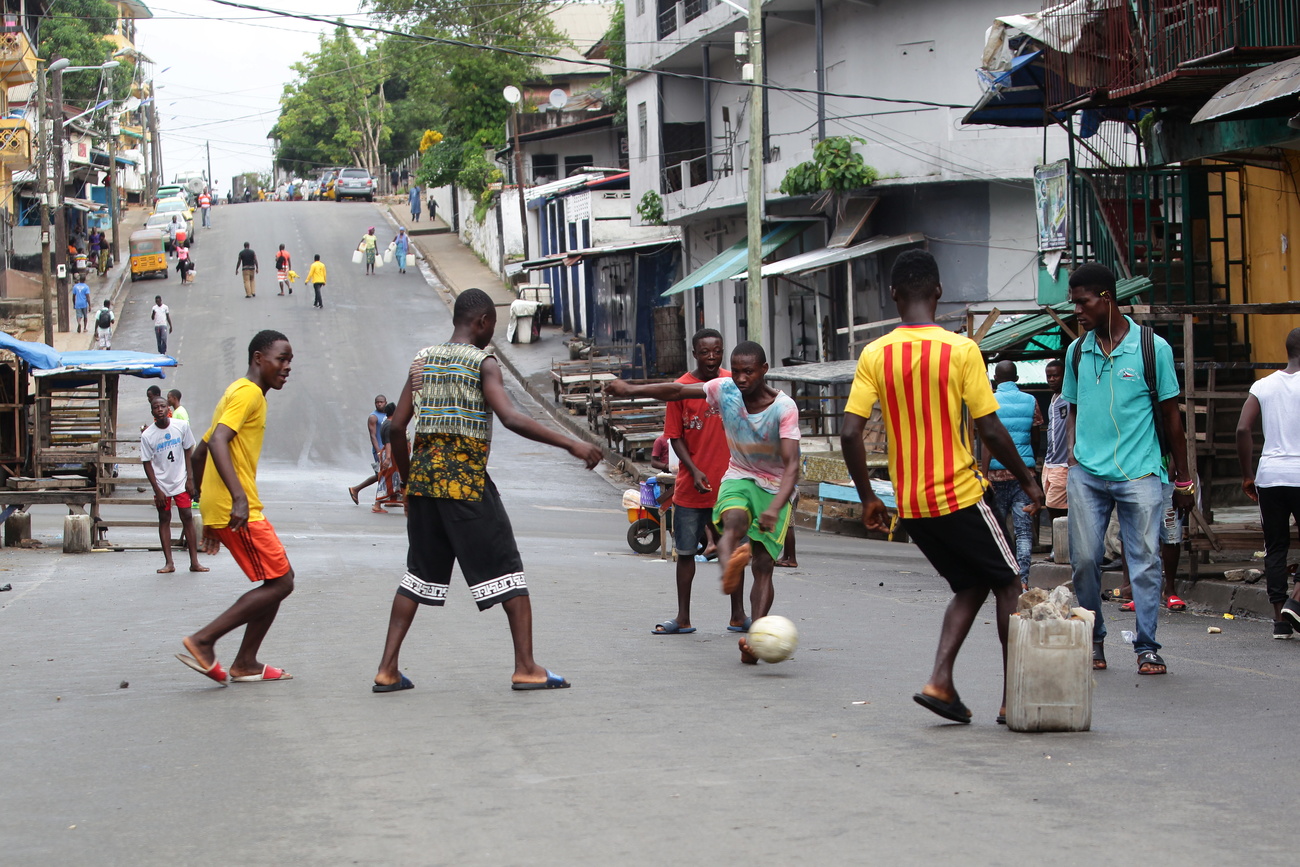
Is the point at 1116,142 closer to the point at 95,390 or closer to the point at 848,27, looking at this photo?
the point at 848,27

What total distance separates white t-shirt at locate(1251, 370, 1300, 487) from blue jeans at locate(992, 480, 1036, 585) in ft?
8.64

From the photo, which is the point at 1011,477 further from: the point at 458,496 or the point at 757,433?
the point at 458,496

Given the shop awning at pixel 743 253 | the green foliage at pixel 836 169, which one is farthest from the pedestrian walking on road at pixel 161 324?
the green foliage at pixel 836 169

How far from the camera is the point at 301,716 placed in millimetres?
6152

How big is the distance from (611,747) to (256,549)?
8.25 ft

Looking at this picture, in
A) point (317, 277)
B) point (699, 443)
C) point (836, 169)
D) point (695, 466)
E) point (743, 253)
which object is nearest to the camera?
point (695, 466)

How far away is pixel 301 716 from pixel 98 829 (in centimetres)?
170

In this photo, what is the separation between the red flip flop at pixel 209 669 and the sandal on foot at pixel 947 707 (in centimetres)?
346

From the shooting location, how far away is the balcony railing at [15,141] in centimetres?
4328

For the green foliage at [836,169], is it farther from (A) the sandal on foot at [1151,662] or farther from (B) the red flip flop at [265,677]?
(B) the red flip flop at [265,677]

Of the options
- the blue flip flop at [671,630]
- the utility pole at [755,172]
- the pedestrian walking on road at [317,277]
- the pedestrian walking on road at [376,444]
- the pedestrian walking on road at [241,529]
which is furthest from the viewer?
the pedestrian walking on road at [317,277]

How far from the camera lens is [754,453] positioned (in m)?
7.80

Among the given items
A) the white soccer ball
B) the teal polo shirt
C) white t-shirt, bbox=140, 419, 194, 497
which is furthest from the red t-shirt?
white t-shirt, bbox=140, 419, 194, 497

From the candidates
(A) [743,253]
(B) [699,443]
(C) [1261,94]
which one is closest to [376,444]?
(A) [743,253]
